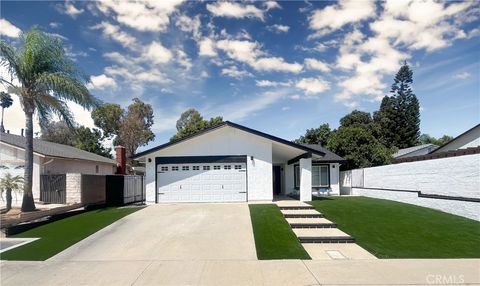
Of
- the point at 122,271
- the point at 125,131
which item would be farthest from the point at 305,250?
the point at 125,131

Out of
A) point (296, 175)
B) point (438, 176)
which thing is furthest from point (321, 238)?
point (296, 175)

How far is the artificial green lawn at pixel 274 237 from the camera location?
29.6ft

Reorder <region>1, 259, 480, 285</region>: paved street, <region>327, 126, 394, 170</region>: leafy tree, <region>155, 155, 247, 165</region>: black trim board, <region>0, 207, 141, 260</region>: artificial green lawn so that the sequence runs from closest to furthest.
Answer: <region>1, 259, 480, 285</region>: paved street, <region>0, 207, 141, 260</region>: artificial green lawn, <region>155, 155, 247, 165</region>: black trim board, <region>327, 126, 394, 170</region>: leafy tree

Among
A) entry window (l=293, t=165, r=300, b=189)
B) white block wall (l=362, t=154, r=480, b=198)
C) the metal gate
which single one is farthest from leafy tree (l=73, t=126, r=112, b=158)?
white block wall (l=362, t=154, r=480, b=198)

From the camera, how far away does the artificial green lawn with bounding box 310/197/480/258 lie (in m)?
9.18

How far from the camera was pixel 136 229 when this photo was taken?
40.3 ft

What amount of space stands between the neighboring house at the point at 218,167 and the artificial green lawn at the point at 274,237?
3.90 meters

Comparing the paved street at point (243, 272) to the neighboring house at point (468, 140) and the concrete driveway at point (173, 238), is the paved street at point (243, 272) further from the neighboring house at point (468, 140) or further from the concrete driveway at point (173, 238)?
the neighboring house at point (468, 140)

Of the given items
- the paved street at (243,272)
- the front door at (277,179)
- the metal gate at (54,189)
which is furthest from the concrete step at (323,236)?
the front door at (277,179)

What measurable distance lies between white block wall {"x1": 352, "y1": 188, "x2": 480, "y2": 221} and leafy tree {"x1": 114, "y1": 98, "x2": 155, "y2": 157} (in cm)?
3253

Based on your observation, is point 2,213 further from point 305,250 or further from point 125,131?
point 125,131

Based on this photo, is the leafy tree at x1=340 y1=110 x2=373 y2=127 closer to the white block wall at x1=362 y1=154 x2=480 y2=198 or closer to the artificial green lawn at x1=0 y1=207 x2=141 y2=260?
the white block wall at x1=362 y1=154 x2=480 y2=198

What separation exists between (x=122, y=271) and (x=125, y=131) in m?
40.3

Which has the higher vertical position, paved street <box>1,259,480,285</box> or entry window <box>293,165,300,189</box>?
entry window <box>293,165,300,189</box>
